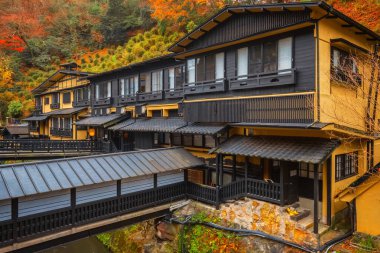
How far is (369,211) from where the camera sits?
11672 mm

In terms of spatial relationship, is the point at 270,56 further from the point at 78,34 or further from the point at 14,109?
the point at 78,34

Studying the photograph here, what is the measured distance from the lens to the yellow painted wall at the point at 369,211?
11.5 meters

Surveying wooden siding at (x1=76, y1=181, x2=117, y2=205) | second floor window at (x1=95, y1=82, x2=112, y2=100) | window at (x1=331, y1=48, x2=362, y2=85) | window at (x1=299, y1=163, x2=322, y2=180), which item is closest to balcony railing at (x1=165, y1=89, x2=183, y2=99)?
wooden siding at (x1=76, y1=181, x2=117, y2=205)

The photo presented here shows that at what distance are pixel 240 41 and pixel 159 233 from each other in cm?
1135

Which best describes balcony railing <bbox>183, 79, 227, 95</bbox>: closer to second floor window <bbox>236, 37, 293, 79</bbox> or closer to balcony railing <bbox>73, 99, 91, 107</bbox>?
second floor window <bbox>236, 37, 293, 79</bbox>

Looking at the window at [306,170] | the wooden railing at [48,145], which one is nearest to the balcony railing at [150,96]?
the wooden railing at [48,145]

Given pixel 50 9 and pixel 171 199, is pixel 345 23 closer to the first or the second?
pixel 171 199

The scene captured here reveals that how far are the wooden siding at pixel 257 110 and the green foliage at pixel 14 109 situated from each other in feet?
134

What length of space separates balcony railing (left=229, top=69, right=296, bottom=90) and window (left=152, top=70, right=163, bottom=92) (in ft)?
32.9

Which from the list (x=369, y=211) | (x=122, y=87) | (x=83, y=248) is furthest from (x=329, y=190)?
(x=122, y=87)

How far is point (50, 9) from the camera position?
6331 centimetres

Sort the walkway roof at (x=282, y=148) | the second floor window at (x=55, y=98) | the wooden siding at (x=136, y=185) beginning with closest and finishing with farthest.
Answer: the walkway roof at (x=282, y=148) < the wooden siding at (x=136, y=185) < the second floor window at (x=55, y=98)

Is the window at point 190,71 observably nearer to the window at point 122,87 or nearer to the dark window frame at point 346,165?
the dark window frame at point 346,165

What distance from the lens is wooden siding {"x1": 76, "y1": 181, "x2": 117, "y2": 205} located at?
13016mm
